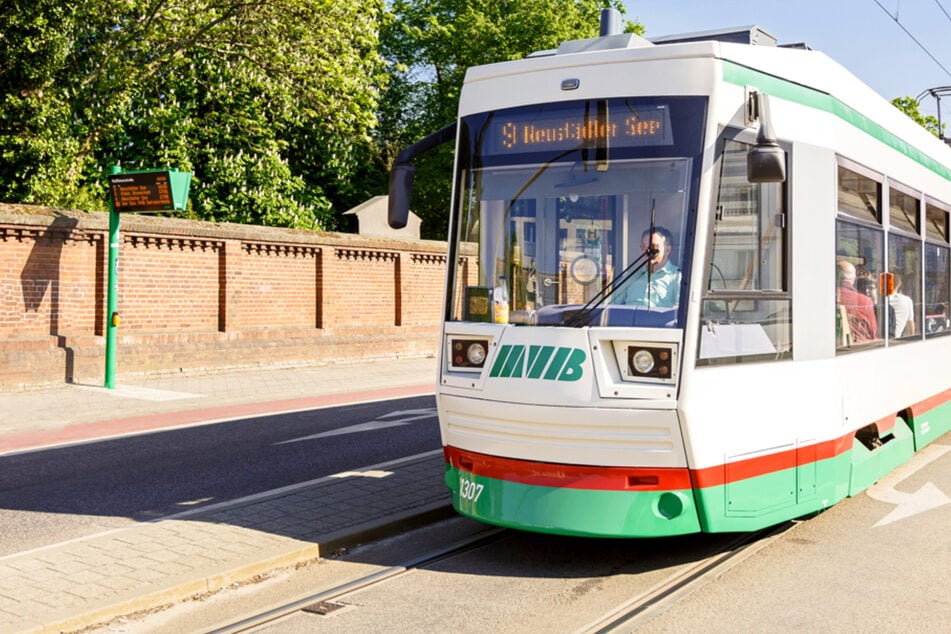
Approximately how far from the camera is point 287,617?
17.5 ft

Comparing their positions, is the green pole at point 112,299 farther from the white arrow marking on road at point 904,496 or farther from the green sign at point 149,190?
the white arrow marking on road at point 904,496

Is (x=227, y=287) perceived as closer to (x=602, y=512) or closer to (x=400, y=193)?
(x=400, y=193)

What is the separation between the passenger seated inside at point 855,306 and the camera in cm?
699

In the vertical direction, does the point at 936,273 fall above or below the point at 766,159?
below

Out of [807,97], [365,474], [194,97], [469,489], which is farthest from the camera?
[194,97]

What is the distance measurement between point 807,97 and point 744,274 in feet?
4.59

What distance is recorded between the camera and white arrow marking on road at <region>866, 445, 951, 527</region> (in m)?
7.71

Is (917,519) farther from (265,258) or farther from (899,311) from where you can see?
(265,258)

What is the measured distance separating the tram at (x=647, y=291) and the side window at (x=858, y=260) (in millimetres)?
47

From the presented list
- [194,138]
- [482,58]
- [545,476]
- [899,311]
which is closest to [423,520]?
[545,476]

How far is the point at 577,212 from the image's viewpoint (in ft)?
20.3

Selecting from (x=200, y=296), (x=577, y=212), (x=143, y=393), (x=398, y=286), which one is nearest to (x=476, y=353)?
(x=577, y=212)

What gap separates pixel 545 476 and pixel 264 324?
15.8 meters

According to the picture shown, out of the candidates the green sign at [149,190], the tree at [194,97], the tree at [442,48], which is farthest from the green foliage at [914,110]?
the green sign at [149,190]
